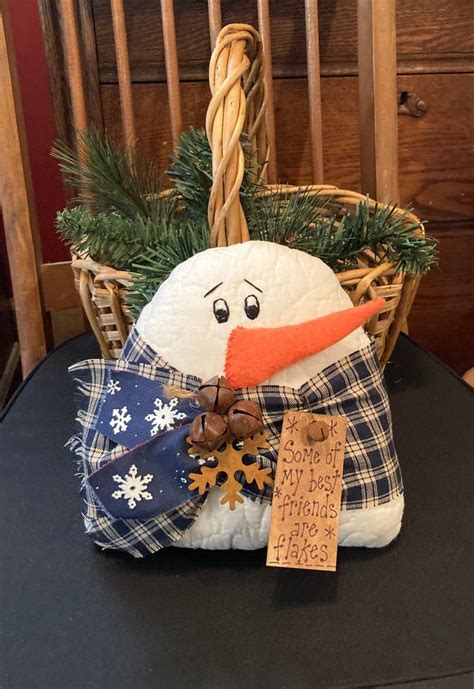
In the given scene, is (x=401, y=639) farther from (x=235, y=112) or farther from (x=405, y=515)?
(x=235, y=112)

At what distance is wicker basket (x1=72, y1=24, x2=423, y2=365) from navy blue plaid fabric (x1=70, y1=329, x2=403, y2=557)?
109mm

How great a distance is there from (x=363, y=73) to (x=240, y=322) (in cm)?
48

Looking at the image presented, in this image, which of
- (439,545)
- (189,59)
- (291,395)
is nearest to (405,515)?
(439,545)

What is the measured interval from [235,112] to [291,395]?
0.20 meters

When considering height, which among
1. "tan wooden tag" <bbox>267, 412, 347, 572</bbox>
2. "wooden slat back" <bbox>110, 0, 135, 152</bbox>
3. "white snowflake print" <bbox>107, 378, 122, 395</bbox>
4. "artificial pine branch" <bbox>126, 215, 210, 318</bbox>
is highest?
"wooden slat back" <bbox>110, 0, 135, 152</bbox>

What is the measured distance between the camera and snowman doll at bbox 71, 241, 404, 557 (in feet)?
1.24

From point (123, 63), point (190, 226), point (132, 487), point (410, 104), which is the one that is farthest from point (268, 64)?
point (132, 487)

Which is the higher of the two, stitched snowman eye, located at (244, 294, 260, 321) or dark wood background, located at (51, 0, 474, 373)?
dark wood background, located at (51, 0, 474, 373)

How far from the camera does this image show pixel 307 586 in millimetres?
378

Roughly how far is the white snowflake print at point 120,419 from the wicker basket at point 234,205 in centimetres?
14

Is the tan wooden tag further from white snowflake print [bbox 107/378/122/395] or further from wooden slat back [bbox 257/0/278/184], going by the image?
wooden slat back [bbox 257/0/278/184]

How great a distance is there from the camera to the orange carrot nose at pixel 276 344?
386 millimetres

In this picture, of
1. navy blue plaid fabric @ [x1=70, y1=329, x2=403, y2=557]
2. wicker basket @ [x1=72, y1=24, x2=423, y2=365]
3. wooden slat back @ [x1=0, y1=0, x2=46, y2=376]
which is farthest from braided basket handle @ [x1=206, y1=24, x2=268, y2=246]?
wooden slat back @ [x1=0, y1=0, x2=46, y2=376]

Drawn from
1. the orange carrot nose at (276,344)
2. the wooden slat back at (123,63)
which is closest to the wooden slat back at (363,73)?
the wooden slat back at (123,63)
